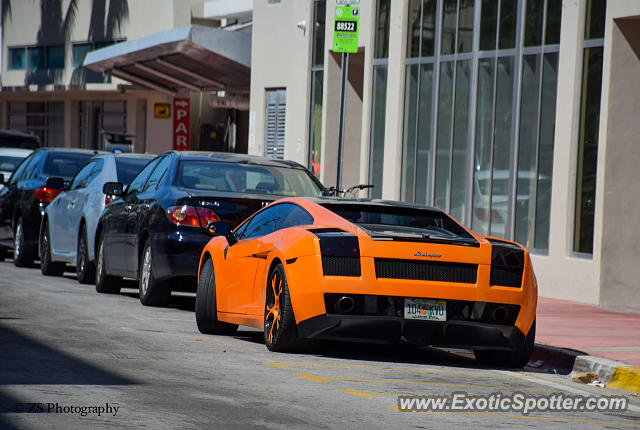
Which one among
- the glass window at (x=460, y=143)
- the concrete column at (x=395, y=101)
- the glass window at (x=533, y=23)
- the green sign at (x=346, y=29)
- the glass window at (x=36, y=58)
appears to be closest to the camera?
the green sign at (x=346, y=29)

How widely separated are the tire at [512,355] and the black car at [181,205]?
10.5ft

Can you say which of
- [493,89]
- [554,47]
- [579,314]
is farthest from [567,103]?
[579,314]

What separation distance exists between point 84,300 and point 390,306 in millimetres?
5270

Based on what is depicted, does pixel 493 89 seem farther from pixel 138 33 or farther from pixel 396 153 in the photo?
pixel 138 33

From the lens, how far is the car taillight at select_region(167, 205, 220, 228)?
12289mm

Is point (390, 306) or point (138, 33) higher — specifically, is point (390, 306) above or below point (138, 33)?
below

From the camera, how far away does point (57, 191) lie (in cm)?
1845

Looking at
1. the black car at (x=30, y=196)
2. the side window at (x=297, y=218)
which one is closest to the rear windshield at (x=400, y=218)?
the side window at (x=297, y=218)

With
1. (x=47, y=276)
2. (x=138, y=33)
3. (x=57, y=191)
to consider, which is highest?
(x=138, y=33)

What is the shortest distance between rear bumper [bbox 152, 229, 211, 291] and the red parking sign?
74.3 feet

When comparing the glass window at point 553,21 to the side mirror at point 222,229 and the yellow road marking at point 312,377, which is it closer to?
the side mirror at point 222,229

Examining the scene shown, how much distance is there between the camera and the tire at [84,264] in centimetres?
1578

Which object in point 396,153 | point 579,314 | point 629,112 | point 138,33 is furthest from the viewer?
point 138,33

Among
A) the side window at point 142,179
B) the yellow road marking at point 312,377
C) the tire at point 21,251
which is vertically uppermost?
the side window at point 142,179
